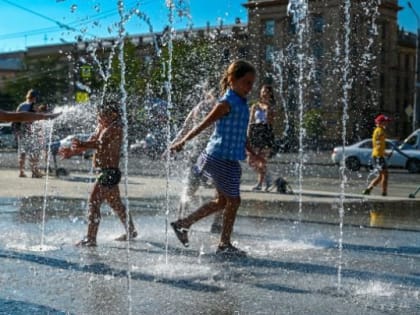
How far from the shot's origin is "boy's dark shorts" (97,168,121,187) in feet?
19.4

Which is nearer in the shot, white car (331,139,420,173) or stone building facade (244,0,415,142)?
white car (331,139,420,173)

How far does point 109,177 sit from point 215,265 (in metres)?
1.40

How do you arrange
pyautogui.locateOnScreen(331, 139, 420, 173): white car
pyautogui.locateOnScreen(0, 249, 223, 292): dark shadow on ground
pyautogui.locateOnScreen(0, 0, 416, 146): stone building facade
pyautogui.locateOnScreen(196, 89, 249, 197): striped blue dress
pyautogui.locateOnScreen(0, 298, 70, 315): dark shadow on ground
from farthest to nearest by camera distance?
pyautogui.locateOnScreen(0, 0, 416, 146): stone building facade < pyautogui.locateOnScreen(331, 139, 420, 173): white car < pyautogui.locateOnScreen(196, 89, 249, 197): striped blue dress < pyautogui.locateOnScreen(0, 249, 223, 292): dark shadow on ground < pyautogui.locateOnScreen(0, 298, 70, 315): dark shadow on ground

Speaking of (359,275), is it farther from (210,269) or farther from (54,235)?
(54,235)

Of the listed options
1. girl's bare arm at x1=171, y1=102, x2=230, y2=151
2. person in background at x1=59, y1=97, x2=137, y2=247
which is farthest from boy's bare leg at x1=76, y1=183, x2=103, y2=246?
girl's bare arm at x1=171, y1=102, x2=230, y2=151

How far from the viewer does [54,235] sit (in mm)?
6469

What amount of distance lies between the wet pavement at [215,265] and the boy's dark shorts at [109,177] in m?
0.53

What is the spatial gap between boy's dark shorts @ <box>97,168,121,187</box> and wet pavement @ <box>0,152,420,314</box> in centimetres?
53

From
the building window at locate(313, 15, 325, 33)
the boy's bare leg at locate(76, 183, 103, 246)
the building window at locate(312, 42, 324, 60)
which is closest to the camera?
the boy's bare leg at locate(76, 183, 103, 246)

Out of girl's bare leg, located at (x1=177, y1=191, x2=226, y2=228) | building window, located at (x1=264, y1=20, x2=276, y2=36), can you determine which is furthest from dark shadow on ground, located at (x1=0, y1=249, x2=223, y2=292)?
building window, located at (x1=264, y1=20, x2=276, y2=36)

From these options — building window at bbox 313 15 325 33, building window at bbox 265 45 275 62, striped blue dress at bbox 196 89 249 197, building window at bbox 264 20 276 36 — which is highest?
building window at bbox 264 20 276 36

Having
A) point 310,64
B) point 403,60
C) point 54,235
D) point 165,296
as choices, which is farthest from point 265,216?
point 403,60

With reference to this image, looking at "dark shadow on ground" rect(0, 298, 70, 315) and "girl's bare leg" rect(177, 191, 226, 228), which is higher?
"girl's bare leg" rect(177, 191, 226, 228)

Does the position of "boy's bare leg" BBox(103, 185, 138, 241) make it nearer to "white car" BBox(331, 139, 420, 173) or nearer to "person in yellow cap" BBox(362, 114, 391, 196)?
"person in yellow cap" BBox(362, 114, 391, 196)
